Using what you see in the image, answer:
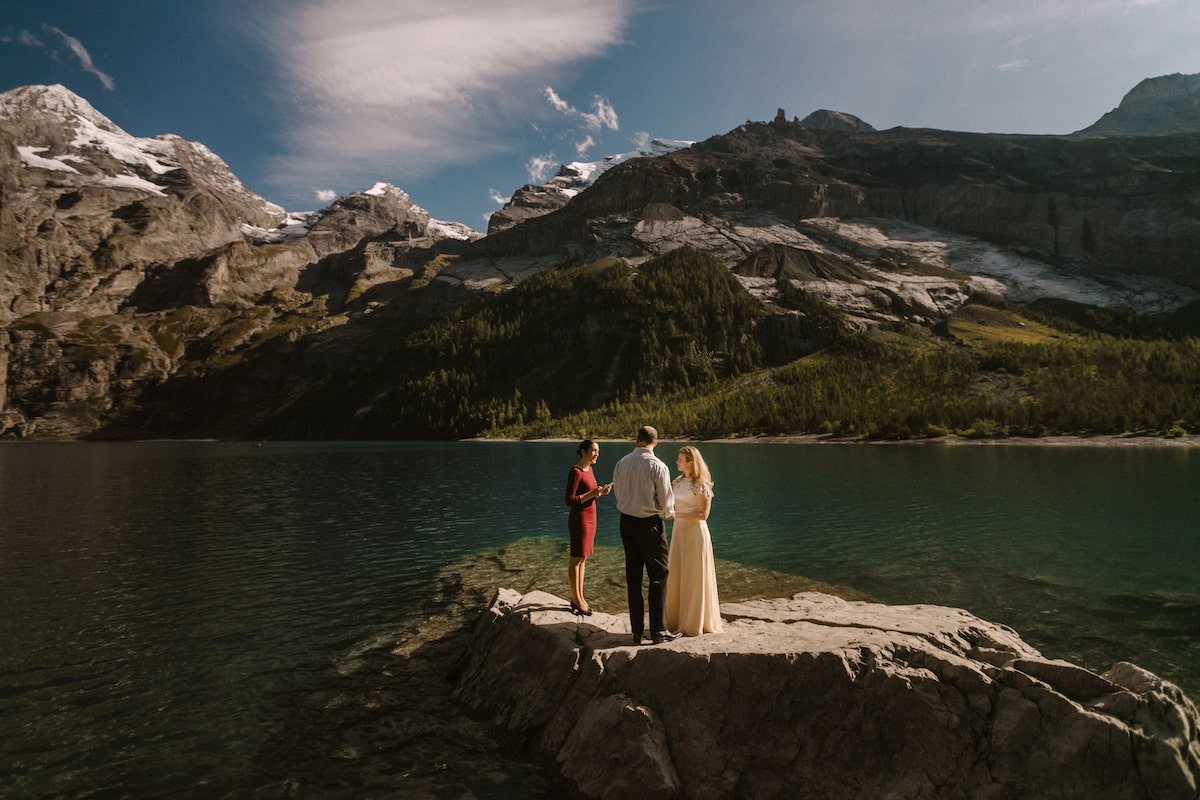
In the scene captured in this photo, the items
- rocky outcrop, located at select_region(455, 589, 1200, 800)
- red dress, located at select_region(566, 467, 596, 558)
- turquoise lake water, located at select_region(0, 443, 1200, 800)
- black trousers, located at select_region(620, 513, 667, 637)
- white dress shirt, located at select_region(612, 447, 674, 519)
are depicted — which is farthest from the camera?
red dress, located at select_region(566, 467, 596, 558)

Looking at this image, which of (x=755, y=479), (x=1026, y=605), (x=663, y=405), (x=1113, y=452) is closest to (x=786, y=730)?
(x=1026, y=605)

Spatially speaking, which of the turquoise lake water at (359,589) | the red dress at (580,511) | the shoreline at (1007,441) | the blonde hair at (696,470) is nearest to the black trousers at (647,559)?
the blonde hair at (696,470)

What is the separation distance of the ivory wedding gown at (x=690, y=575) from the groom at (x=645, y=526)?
10.6 inches

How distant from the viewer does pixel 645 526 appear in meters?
12.1

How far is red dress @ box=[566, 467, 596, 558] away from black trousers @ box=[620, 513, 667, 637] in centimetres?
223

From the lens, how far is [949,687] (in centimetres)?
929

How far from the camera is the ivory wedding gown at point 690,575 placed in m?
12.2

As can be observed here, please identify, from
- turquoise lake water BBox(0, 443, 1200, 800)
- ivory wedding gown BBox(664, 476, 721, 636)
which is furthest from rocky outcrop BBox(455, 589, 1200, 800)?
turquoise lake water BBox(0, 443, 1200, 800)

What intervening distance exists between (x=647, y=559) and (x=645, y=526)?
2.33 ft

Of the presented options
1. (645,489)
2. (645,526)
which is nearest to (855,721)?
(645,526)

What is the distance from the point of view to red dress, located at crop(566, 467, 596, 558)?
576 inches

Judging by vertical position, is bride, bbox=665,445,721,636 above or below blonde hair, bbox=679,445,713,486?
below

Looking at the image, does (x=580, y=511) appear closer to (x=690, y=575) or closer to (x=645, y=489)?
(x=645, y=489)

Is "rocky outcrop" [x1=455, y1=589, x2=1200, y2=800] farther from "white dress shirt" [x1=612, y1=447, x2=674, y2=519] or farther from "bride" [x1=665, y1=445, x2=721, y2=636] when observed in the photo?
"white dress shirt" [x1=612, y1=447, x2=674, y2=519]
